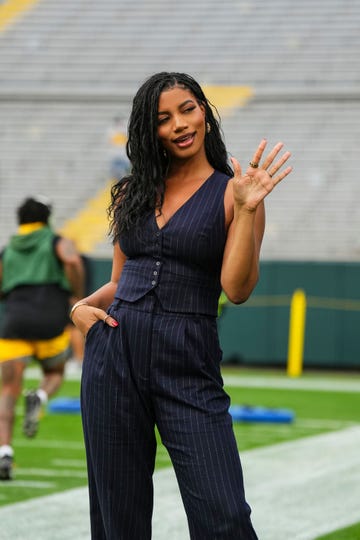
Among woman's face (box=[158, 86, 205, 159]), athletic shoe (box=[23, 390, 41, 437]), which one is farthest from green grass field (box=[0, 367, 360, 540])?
woman's face (box=[158, 86, 205, 159])

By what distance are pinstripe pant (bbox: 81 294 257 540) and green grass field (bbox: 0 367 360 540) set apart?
2.16 m

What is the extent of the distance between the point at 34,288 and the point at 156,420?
449 centimetres

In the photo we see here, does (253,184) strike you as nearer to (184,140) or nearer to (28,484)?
(184,140)

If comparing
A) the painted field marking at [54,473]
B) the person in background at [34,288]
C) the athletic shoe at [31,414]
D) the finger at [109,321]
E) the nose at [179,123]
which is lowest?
the painted field marking at [54,473]

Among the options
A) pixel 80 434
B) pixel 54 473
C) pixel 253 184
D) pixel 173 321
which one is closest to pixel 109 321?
pixel 173 321

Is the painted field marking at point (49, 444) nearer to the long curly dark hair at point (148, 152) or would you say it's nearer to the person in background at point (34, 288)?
the person in background at point (34, 288)

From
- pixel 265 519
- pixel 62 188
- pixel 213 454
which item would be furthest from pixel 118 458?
pixel 62 188

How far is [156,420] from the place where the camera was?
10.9ft

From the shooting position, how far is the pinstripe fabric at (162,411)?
3.18 m

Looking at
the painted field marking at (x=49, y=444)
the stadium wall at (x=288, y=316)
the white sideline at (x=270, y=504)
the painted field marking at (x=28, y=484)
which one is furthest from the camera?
the stadium wall at (x=288, y=316)

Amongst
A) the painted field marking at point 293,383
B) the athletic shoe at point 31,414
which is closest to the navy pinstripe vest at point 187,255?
the athletic shoe at point 31,414

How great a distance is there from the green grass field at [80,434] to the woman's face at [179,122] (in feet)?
8.17

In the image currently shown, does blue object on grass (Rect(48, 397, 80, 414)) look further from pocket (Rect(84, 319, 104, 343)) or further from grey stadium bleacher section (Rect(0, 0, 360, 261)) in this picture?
grey stadium bleacher section (Rect(0, 0, 360, 261))

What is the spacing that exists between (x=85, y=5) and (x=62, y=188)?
5.05 meters
